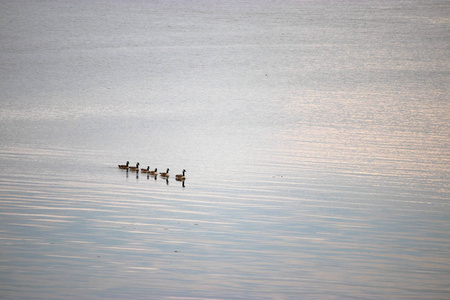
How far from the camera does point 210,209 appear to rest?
52.1ft

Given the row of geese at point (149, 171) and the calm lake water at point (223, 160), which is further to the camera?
the row of geese at point (149, 171)

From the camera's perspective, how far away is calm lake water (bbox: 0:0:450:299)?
11617 millimetres

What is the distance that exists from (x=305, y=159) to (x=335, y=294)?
41.3 ft

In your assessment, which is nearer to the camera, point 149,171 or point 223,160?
point 149,171

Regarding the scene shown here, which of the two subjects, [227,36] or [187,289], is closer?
[187,289]

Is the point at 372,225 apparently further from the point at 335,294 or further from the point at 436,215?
the point at 335,294

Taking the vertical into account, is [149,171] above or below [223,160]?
below

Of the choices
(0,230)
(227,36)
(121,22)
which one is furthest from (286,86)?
(0,230)

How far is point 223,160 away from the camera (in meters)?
22.8

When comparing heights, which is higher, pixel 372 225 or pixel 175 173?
pixel 175 173

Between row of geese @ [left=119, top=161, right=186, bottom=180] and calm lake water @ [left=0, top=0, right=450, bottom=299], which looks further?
row of geese @ [left=119, top=161, right=186, bottom=180]

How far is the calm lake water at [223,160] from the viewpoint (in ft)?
38.1

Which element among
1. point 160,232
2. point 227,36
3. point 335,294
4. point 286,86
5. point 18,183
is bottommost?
point 335,294

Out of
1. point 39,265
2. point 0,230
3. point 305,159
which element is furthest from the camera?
point 305,159
